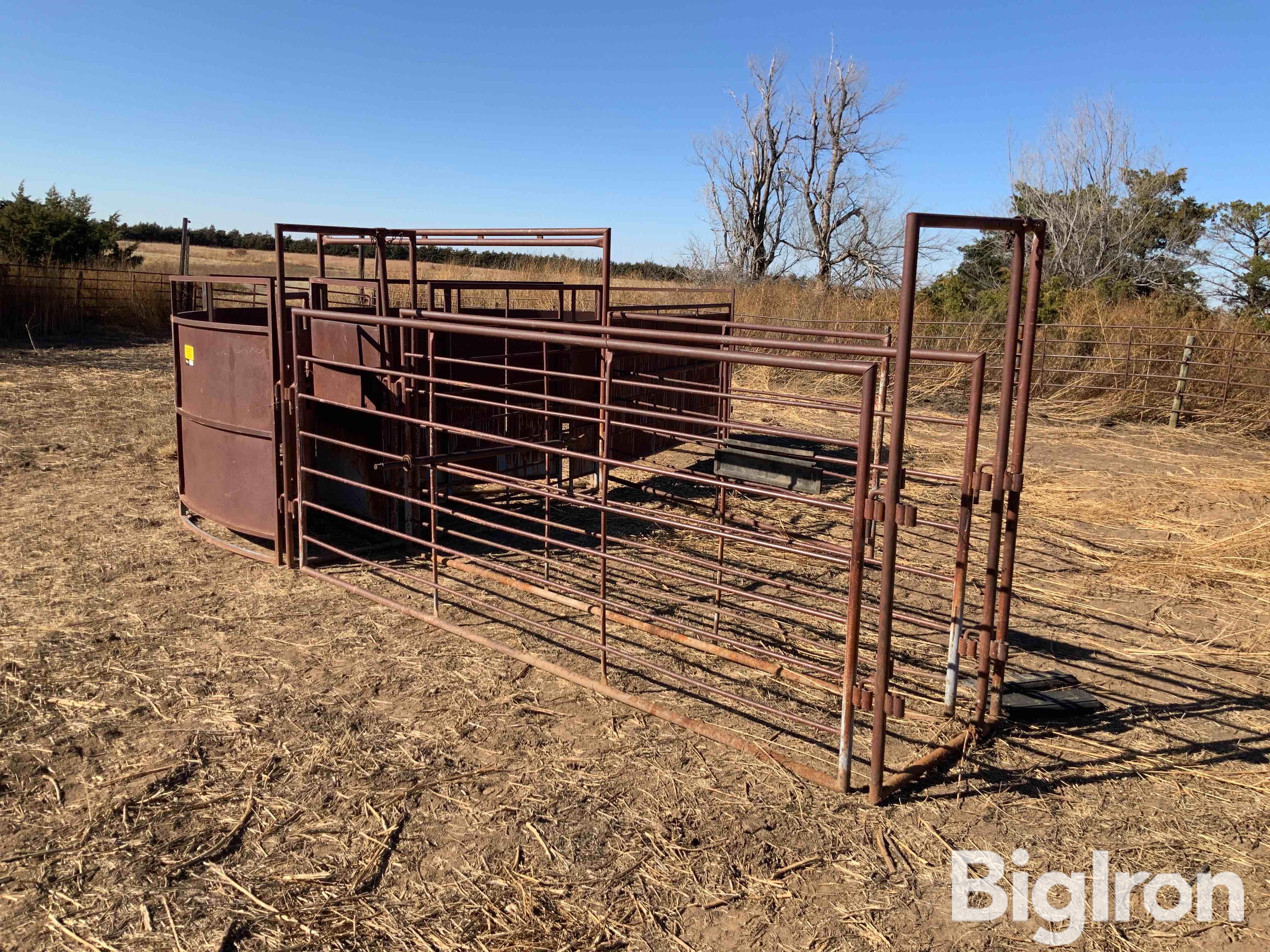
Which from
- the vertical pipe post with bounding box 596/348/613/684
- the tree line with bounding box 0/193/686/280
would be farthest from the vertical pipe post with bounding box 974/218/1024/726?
the tree line with bounding box 0/193/686/280

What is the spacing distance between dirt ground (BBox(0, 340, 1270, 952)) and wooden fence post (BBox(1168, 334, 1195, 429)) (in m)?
8.89

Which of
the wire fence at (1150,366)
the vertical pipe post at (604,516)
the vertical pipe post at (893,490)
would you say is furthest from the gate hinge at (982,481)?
the wire fence at (1150,366)

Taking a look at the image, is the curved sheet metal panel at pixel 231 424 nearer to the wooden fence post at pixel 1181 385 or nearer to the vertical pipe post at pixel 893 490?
the vertical pipe post at pixel 893 490

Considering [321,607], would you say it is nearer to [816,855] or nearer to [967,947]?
[816,855]

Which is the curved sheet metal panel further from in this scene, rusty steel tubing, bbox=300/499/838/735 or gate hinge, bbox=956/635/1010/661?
gate hinge, bbox=956/635/1010/661

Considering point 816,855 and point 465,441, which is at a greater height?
point 465,441

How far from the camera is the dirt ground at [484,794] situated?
257 centimetres

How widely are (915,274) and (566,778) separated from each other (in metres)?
2.21

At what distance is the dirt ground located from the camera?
257 cm

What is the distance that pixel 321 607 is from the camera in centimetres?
498

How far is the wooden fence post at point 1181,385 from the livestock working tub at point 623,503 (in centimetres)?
711

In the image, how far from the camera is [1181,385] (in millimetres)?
13086

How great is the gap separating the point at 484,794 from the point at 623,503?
105 inches

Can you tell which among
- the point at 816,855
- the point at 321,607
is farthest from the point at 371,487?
the point at 816,855
